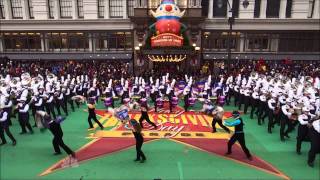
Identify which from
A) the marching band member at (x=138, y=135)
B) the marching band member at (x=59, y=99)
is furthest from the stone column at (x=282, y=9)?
the marching band member at (x=138, y=135)

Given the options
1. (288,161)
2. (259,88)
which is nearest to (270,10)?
(259,88)

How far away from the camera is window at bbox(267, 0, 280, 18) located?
30.5 metres

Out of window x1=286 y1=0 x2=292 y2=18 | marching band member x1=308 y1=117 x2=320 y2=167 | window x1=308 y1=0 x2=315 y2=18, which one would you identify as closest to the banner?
window x1=286 y1=0 x2=292 y2=18

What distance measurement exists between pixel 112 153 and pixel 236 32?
24.5 m

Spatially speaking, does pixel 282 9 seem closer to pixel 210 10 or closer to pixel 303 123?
pixel 210 10

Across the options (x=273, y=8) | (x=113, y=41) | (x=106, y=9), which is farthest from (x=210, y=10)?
(x=106, y=9)

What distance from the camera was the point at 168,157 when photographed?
10125mm

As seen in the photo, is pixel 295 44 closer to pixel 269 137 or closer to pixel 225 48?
pixel 225 48

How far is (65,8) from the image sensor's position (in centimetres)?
3162

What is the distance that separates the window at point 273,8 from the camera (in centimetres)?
3045

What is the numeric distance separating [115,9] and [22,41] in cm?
1155

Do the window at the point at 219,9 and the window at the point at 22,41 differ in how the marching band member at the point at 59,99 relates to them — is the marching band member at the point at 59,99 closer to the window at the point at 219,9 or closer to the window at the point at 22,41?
the window at the point at 22,41

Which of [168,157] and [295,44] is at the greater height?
[295,44]

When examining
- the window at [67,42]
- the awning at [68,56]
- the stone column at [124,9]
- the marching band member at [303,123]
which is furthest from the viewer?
the window at [67,42]
